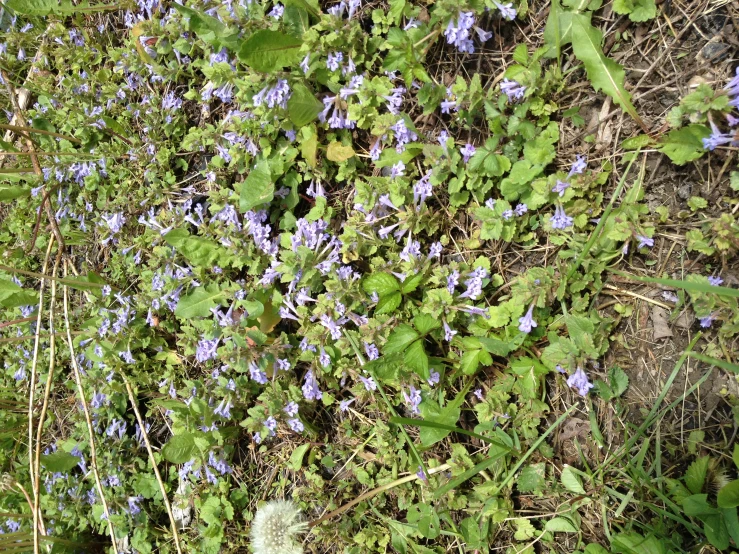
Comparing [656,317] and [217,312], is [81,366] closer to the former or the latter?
[217,312]

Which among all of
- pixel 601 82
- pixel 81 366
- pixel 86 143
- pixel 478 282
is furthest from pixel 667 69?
pixel 81 366

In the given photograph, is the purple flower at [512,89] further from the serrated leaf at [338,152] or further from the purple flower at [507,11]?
the serrated leaf at [338,152]

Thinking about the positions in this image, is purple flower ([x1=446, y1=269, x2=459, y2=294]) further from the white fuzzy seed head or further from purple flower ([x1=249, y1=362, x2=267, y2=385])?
the white fuzzy seed head

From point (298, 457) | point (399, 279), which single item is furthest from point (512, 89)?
point (298, 457)

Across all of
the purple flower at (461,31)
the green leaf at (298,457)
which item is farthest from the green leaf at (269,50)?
the green leaf at (298,457)

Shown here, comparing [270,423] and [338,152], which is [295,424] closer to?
[270,423]

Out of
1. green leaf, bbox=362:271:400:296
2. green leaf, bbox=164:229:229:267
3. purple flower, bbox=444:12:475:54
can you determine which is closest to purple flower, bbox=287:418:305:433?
green leaf, bbox=362:271:400:296
